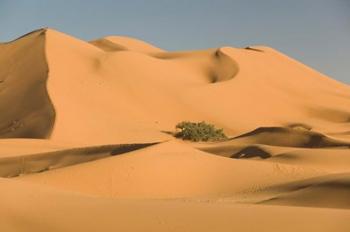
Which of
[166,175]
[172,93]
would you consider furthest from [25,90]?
[166,175]

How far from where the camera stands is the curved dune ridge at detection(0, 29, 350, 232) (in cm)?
809

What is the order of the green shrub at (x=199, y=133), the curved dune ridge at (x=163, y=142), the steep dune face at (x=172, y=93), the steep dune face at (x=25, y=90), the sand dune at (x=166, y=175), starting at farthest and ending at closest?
the steep dune face at (x=172, y=93) → the steep dune face at (x=25, y=90) → the green shrub at (x=199, y=133) → the sand dune at (x=166, y=175) → the curved dune ridge at (x=163, y=142)

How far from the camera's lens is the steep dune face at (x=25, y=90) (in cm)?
3134

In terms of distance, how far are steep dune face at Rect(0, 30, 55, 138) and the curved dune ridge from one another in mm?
96

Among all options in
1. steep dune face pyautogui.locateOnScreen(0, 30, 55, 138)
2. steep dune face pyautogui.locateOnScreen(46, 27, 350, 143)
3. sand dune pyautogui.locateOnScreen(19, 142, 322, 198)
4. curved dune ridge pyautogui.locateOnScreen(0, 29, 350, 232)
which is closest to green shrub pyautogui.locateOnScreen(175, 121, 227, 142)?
steep dune face pyautogui.locateOnScreen(46, 27, 350, 143)

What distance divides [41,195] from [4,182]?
83 cm

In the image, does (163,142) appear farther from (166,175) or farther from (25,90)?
(25,90)

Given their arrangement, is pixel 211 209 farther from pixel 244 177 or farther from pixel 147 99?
pixel 147 99

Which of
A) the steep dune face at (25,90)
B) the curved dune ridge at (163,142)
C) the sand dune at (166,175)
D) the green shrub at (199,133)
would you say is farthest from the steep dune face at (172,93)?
the sand dune at (166,175)

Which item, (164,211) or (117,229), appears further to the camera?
(164,211)

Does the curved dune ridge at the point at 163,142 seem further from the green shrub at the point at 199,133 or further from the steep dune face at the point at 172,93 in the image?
the green shrub at the point at 199,133

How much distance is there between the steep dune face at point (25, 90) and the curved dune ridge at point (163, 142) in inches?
3.8

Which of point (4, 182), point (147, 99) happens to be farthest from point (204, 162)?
point (147, 99)

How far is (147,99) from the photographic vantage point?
40000mm
